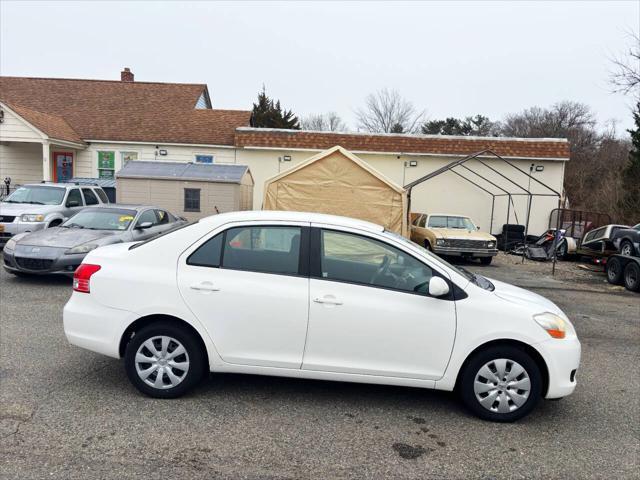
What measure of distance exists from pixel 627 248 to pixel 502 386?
40.1 feet

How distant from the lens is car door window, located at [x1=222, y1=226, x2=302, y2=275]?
3.98 metres

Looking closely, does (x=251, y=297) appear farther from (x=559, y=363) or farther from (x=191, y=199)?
(x=191, y=199)

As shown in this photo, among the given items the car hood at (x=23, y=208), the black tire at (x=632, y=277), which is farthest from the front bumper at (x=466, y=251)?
the car hood at (x=23, y=208)

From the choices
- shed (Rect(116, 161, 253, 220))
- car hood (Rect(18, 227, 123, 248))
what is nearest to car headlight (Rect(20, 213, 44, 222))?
car hood (Rect(18, 227, 123, 248))

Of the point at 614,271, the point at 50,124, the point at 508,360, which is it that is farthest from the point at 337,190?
the point at 50,124

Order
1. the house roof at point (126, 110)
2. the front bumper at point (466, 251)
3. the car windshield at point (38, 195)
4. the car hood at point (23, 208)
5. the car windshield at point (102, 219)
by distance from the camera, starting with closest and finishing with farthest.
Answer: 1. the car windshield at point (102, 219)
2. the car hood at point (23, 208)
3. the car windshield at point (38, 195)
4. the front bumper at point (466, 251)
5. the house roof at point (126, 110)

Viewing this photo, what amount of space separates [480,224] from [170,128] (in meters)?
14.2

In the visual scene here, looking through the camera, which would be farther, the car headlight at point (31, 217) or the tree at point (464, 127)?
the tree at point (464, 127)

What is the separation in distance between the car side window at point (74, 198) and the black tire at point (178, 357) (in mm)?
9692

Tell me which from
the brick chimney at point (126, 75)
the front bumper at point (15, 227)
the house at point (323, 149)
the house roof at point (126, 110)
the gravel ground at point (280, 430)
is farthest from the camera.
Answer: the brick chimney at point (126, 75)

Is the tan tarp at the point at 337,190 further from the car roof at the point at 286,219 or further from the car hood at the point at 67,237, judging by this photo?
the car roof at the point at 286,219

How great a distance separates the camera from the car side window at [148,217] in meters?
9.84

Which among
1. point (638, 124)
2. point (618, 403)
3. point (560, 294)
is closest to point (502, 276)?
point (560, 294)

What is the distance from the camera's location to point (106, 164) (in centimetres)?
2128
